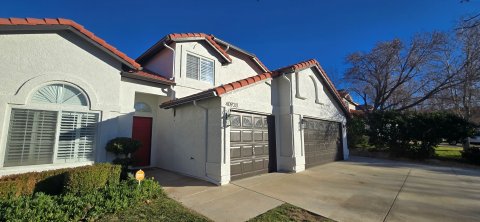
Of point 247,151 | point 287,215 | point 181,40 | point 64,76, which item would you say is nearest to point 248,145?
point 247,151

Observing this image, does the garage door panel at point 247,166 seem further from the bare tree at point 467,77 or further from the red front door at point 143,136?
the bare tree at point 467,77

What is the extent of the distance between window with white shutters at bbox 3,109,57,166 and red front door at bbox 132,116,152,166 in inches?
142

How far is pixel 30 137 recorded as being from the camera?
Answer: 23.2 feet

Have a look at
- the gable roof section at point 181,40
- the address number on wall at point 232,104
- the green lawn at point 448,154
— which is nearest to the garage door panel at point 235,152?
the address number on wall at point 232,104

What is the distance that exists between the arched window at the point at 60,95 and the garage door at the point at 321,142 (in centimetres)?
981

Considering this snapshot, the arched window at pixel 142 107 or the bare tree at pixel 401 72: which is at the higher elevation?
the bare tree at pixel 401 72

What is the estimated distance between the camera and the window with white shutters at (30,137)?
268 inches

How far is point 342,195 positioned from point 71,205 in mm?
7121

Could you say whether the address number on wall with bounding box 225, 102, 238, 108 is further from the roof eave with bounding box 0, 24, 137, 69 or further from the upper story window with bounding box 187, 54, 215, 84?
the upper story window with bounding box 187, 54, 215, 84

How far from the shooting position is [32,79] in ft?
23.1

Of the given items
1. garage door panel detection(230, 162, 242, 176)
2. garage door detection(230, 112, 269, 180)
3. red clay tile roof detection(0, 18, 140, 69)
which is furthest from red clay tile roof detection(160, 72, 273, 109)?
garage door panel detection(230, 162, 242, 176)

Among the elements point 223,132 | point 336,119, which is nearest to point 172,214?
point 223,132

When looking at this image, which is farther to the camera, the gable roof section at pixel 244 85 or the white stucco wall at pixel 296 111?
the white stucco wall at pixel 296 111

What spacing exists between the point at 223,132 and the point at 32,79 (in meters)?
6.37
